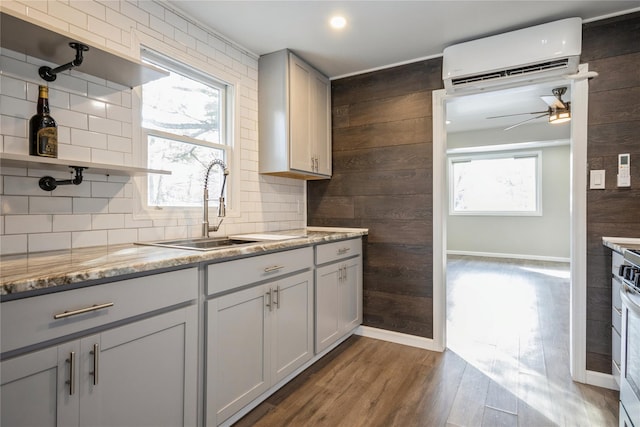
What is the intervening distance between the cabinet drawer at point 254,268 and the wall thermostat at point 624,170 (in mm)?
2010

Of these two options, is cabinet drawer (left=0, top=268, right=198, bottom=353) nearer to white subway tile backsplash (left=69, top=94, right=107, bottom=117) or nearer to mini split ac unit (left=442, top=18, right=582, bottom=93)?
white subway tile backsplash (left=69, top=94, right=107, bottom=117)

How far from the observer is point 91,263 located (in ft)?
4.01

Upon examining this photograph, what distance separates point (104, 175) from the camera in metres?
1.76

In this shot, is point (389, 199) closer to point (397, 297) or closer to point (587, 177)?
point (397, 297)

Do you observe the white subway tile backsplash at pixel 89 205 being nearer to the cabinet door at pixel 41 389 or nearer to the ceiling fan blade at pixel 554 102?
the cabinet door at pixel 41 389

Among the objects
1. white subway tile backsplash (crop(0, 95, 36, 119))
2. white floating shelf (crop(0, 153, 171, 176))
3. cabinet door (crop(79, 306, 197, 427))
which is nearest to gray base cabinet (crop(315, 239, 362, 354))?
cabinet door (crop(79, 306, 197, 427))

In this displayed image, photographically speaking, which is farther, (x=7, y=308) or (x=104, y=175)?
(x=104, y=175)

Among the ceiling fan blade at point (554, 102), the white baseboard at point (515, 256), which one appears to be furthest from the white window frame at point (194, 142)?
the white baseboard at point (515, 256)

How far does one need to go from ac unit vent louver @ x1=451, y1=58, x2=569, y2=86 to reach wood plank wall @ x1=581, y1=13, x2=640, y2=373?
7.7 inches

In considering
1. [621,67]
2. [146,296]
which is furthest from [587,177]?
[146,296]

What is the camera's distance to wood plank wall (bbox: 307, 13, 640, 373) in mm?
2162

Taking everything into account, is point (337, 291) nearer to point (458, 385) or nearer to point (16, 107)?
point (458, 385)

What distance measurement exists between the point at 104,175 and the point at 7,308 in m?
0.96

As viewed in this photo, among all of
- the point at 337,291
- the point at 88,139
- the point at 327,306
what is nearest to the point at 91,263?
the point at 88,139
